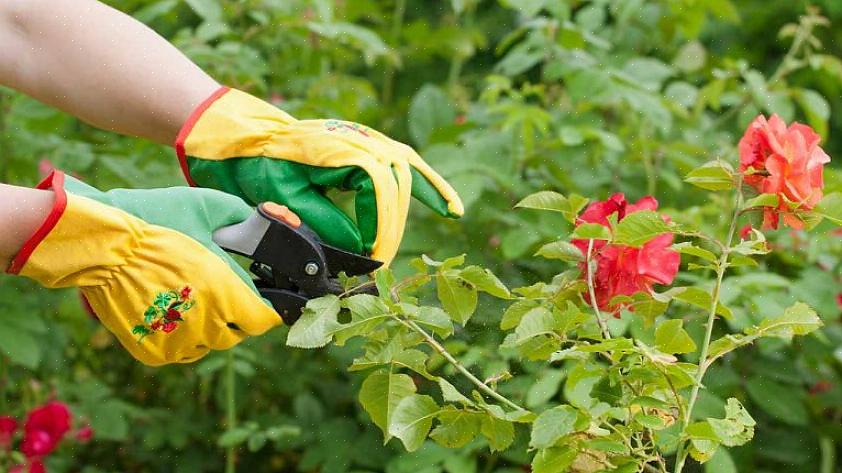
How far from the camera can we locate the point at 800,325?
1289 millimetres

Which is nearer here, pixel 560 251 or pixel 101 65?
pixel 560 251

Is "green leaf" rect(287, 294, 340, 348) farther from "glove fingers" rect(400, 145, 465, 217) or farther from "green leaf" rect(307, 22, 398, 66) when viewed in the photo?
"green leaf" rect(307, 22, 398, 66)

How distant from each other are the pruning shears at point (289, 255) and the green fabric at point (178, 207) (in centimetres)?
3

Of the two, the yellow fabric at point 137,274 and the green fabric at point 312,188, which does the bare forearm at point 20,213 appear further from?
the green fabric at point 312,188

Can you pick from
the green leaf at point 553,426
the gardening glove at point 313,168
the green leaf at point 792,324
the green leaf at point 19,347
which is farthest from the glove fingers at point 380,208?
the green leaf at point 19,347

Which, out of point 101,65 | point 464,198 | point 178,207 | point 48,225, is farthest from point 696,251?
point 464,198

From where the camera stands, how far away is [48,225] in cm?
125

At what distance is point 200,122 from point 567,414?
630 millimetres

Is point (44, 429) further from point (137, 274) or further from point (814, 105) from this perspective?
point (814, 105)

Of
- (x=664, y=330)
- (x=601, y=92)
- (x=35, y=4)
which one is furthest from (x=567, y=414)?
(x=601, y=92)

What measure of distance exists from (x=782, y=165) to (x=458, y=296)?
38 centimetres

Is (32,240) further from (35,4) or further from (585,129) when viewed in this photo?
(585,129)

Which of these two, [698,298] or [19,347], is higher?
[698,298]

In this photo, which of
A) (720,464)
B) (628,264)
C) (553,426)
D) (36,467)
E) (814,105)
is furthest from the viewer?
(814,105)
